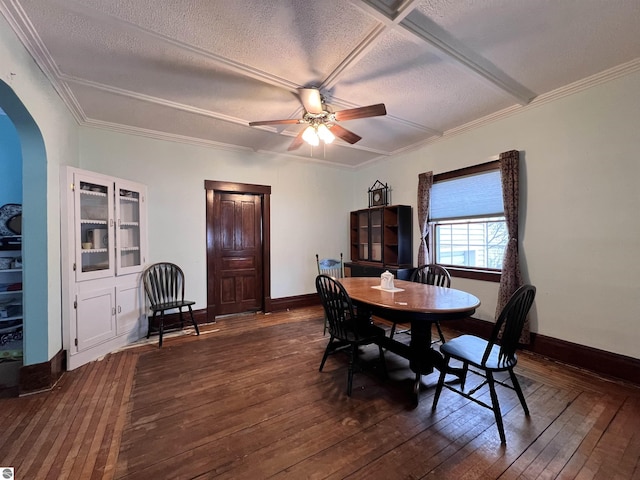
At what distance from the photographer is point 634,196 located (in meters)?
2.34

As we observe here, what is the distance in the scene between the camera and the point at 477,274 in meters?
3.50

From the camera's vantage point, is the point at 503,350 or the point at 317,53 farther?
the point at 317,53

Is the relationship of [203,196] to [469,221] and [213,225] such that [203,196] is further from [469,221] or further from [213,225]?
[469,221]

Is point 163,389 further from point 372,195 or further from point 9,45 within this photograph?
point 372,195

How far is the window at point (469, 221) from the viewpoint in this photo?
132 inches

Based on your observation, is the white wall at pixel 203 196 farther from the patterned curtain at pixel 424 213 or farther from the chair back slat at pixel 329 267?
the patterned curtain at pixel 424 213

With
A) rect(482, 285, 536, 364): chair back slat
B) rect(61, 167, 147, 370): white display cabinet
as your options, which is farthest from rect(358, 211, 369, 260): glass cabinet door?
rect(61, 167, 147, 370): white display cabinet

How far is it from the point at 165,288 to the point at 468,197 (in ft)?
14.4

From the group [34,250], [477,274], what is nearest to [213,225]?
[34,250]

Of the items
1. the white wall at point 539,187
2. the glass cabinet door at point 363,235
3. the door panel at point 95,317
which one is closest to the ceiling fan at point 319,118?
the white wall at point 539,187

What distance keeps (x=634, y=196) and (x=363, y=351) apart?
2921 millimetres

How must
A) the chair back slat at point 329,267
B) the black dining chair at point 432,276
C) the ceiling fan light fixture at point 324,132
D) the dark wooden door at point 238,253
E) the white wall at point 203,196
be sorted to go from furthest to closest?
the dark wooden door at point 238,253, the chair back slat at point 329,267, the white wall at point 203,196, the black dining chair at point 432,276, the ceiling fan light fixture at point 324,132

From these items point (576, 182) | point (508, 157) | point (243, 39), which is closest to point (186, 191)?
point (243, 39)

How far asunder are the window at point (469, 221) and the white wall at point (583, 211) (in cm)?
29
